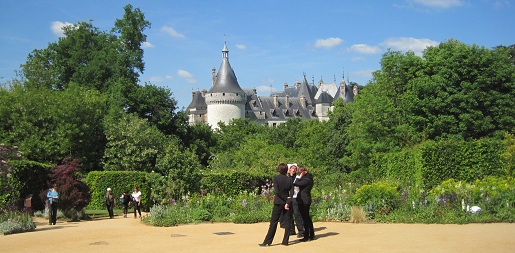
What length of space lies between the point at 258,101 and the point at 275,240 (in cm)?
11601

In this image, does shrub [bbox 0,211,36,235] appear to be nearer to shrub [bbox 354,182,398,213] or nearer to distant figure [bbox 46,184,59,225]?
distant figure [bbox 46,184,59,225]

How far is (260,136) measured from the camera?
230 feet

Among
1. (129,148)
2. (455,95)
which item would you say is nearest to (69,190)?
(129,148)

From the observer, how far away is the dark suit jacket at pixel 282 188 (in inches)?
487

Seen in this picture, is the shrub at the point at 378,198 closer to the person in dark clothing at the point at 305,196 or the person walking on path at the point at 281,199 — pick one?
the person in dark clothing at the point at 305,196

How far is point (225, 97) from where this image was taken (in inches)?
4272

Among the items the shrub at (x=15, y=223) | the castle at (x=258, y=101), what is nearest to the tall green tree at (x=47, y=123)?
the shrub at (x=15, y=223)

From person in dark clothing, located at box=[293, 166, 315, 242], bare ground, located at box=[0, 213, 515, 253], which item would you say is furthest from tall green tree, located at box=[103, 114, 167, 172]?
person in dark clothing, located at box=[293, 166, 315, 242]

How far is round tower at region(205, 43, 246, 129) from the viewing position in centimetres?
10856

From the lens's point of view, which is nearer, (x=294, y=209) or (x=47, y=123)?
(x=294, y=209)

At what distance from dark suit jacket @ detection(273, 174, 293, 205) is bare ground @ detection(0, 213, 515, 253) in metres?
0.96

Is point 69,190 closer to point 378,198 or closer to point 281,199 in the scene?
point 378,198

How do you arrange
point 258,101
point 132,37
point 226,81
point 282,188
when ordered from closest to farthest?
point 282,188
point 132,37
point 226,81
point 258,101

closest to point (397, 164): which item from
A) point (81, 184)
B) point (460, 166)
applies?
point (460, 166)
